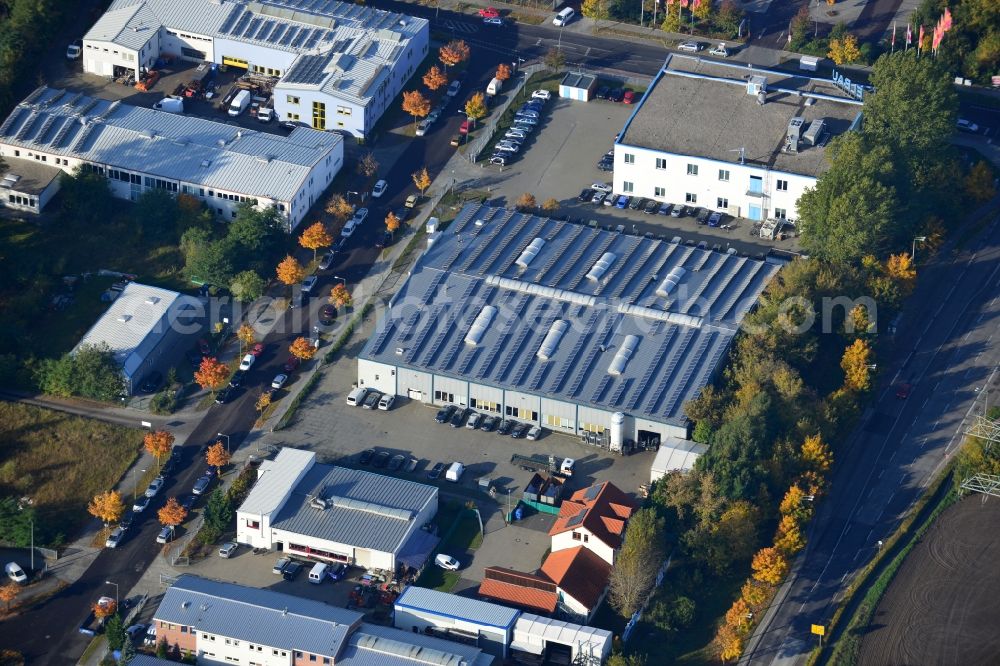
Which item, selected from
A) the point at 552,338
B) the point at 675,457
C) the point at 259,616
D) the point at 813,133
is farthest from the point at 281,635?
the point at 813,133

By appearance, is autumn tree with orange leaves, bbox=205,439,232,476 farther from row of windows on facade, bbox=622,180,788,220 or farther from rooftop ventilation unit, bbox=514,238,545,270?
row of windows on facade, bbox=622,180,788,220

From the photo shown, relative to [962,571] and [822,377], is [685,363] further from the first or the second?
[962,571]

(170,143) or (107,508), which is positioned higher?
(170,143)

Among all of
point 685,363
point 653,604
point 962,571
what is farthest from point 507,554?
point 962,571

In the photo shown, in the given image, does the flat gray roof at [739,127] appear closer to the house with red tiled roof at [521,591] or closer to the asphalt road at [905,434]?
the asphalt road at [905,434]

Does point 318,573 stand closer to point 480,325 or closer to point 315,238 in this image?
point 480,325

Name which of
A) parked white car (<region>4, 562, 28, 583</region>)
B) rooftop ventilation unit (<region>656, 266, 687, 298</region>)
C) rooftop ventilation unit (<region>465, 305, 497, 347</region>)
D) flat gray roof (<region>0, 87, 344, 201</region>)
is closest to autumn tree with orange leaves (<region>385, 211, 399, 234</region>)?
flat gray roof (<region>0, 87, 344, 201</region>)

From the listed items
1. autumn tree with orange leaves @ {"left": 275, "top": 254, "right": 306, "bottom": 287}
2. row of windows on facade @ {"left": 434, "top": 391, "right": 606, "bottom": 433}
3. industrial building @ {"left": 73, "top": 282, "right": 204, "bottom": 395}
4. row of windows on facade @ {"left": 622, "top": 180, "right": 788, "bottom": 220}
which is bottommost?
row of windows on facade @ {"left": 434, "top": 391, "right": 606, "bottom": 433}
